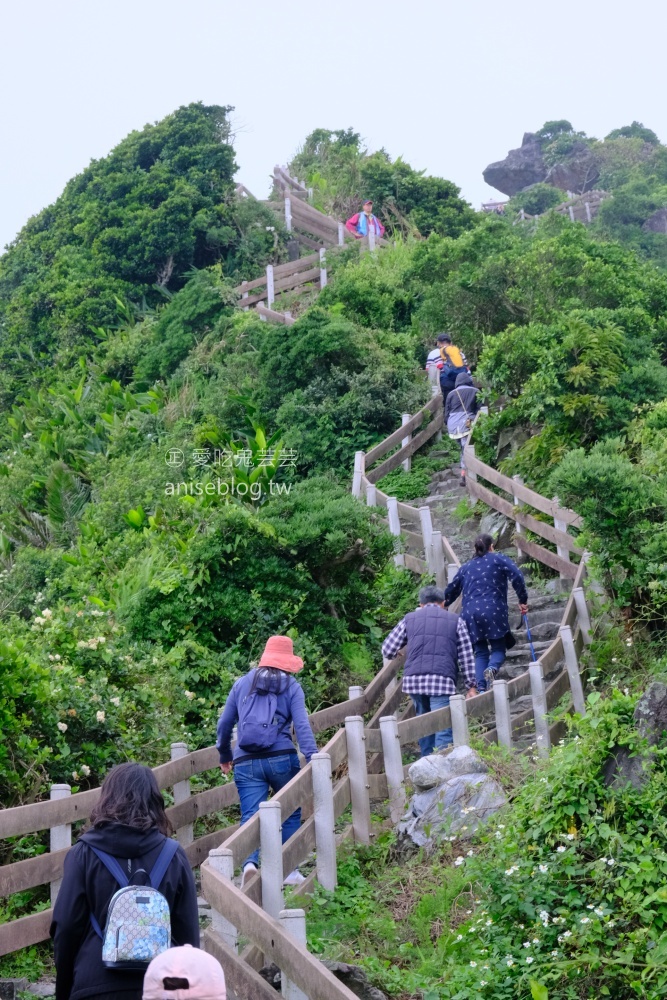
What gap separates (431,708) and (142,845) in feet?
18.9

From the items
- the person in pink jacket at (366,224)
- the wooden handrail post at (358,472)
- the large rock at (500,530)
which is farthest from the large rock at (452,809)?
the person in pink jacket at (366,224)

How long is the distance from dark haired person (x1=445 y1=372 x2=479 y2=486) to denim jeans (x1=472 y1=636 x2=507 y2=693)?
24.3 ft

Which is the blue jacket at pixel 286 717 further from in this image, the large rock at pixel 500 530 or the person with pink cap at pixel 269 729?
the large rock at pixel 500 530

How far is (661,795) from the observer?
266 inches

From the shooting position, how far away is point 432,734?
9.46 metres

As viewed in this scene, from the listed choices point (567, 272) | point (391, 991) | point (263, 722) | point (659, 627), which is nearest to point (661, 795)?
point (391, 991)

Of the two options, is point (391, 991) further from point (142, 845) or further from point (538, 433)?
point (538, 433)

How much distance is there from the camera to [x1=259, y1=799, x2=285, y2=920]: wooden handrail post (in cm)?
655

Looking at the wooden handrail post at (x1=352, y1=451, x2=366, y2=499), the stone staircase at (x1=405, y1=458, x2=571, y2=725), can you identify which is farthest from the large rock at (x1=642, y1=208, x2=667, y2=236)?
the wooden handrail post at (x1=352, y1=451, x2=366, y2=499)

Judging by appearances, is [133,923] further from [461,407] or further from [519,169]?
[519,169]

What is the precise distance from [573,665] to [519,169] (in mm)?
63426

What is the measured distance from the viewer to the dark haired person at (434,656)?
32.6 feet

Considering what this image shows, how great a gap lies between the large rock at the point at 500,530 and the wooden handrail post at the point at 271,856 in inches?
366

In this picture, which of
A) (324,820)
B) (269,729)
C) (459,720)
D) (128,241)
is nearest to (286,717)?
(269,729)
